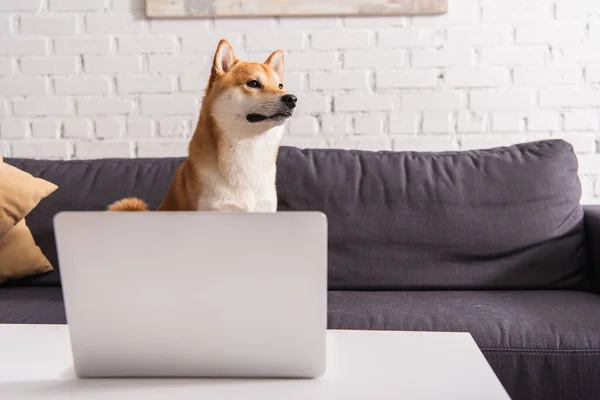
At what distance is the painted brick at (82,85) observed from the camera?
214 centimetres

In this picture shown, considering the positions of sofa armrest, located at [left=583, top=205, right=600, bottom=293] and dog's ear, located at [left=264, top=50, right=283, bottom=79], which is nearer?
dog's ear, located at [left=264, top=50, right=283, bottom=79]

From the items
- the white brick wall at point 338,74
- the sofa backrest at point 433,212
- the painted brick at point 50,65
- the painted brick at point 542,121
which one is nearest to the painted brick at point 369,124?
the white brick wall at point 338,74

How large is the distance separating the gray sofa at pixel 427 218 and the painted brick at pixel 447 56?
48cm

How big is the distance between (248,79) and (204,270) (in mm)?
502

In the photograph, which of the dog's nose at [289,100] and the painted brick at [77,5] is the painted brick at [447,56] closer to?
the painted brick at [77,5]

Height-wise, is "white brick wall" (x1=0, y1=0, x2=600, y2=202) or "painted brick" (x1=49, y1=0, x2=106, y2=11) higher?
"painted brick" (x1=49, y1=0, x2=106, y2=11)

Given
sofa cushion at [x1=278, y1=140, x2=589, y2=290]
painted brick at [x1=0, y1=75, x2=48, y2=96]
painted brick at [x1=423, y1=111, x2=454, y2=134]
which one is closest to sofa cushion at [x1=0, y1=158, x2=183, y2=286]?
sofa cushion at [x1=278, y1=140, x2=589, y2=290]

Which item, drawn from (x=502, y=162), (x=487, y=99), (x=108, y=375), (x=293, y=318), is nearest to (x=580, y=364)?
(x=502, y=162)

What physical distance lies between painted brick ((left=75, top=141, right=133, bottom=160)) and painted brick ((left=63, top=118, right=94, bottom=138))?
0.04 metres

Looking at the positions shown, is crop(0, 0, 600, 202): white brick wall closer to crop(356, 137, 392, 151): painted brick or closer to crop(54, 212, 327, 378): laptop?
crop(356, 137, 392, 151): painted brick

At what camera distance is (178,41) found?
211 centimetres

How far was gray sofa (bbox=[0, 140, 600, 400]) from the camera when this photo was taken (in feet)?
5.19

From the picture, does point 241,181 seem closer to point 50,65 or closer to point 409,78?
point 409,78

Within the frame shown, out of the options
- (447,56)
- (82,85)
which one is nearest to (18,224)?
(82,85)
